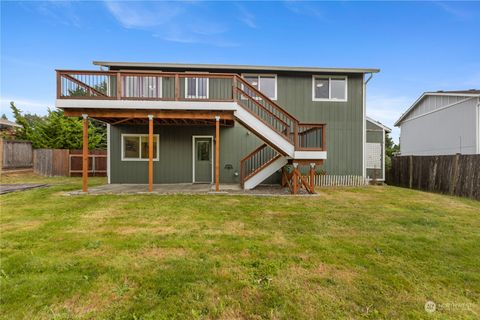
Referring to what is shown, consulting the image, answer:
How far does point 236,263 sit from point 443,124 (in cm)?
1578

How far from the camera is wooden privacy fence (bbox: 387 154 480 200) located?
785 centimetres

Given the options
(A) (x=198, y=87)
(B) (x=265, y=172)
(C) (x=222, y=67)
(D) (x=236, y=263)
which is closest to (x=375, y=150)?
(B) (x=265, y=172)

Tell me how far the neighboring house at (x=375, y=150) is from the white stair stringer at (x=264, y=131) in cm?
640

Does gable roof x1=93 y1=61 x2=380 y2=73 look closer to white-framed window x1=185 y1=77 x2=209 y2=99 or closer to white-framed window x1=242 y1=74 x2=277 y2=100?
white-framed window x1=242 y1=74 x2=277 y2=100

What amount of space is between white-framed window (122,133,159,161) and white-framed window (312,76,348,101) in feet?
24.8

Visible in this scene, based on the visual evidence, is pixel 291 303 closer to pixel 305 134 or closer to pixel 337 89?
pixel 305 134

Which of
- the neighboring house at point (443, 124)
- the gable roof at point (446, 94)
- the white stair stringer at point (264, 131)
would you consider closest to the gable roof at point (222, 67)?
the white stair stringer at point (264, 131)

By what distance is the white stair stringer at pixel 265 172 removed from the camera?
8156 mm

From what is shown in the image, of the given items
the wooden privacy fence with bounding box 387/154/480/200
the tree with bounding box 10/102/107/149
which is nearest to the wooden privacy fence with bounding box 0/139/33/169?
the tree with bounding box 10/102/107/149

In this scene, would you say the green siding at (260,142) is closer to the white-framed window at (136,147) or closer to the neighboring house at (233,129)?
the neighboring house at (233,129)

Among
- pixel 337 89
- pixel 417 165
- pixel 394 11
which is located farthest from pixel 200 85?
pixel 394 11

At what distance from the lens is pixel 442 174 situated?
9039 mm

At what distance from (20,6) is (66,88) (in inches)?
374

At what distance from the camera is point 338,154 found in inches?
402
